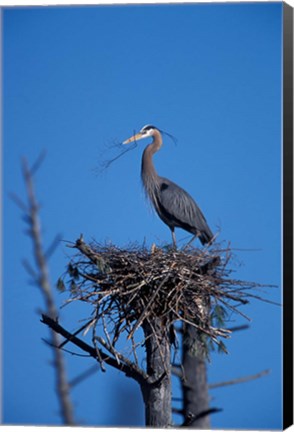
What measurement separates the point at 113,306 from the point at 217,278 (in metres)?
0.58

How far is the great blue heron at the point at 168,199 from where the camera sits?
5512 mm

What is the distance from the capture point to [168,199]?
5734mm

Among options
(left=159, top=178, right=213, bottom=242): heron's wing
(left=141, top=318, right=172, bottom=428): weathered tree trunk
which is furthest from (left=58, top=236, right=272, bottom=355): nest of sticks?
(left=159, top=178, right=213, bottom=242): heron's wing

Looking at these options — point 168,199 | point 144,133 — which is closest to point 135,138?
point 144,133

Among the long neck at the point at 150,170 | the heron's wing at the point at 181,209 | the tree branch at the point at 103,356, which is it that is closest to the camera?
the tree branch at the point at 103,356

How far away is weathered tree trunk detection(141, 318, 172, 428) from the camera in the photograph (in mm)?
3740

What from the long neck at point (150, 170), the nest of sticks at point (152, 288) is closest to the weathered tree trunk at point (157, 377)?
the nest of sticks at point (152, 288)

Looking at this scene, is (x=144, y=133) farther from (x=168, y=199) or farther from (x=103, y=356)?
(x=103, y=356)

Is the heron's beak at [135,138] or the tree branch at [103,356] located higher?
the heron's beak at [135,138]

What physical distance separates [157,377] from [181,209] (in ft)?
6.64

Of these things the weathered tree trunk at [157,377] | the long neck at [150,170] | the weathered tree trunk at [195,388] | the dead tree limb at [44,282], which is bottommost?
the dead tree limb at [44,282]

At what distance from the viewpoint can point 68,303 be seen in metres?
3.70

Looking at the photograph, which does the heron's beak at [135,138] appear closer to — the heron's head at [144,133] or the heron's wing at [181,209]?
the heron's head at [144,133]

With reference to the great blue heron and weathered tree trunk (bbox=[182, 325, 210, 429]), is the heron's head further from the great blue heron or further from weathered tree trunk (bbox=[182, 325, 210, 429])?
weathered tree trunk (bbox=[182, 325, 210, 429])
